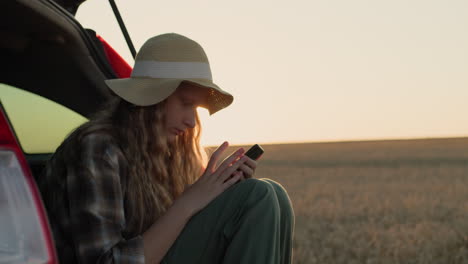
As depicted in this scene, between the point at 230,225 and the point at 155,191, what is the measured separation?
11.8 inches

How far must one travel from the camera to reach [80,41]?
8.68ft

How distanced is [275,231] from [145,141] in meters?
0.48

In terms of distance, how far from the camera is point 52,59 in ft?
9.09

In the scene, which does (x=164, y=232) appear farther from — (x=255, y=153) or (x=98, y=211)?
(x=255, y=153)

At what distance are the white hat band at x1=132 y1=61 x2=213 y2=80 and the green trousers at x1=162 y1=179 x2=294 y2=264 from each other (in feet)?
1.19

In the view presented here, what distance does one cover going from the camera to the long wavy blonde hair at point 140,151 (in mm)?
2100

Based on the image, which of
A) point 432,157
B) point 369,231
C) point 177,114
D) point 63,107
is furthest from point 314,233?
point 432,157

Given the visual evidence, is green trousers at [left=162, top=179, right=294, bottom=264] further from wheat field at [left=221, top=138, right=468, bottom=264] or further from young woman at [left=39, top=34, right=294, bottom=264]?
wheat field at [left=221, top=138, right=468, bottom=264]

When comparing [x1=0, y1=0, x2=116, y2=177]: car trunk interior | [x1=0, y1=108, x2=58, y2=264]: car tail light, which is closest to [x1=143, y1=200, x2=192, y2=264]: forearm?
[x1=0, y1=108, x2=58, y2=264]: car tail light

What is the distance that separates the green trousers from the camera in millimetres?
2037

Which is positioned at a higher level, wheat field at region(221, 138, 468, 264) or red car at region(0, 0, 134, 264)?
red car at region(0, 0, 134, 264)

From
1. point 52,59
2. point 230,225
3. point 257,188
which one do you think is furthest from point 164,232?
point 52,59

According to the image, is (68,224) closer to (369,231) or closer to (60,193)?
(60,193)

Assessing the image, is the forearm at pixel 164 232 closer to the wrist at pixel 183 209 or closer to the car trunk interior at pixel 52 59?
the wrist at pixel 183 209
